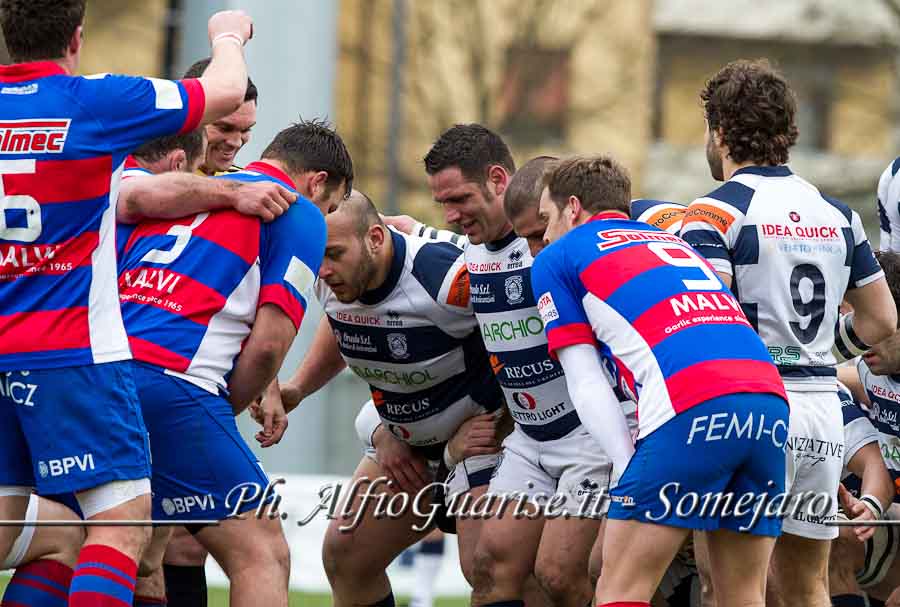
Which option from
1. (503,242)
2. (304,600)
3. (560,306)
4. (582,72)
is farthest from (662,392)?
(582,72)

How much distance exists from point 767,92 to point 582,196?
1.07m

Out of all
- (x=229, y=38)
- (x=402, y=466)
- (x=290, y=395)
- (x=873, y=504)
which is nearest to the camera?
(x=229, y=38)

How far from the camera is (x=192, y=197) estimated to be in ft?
16.4

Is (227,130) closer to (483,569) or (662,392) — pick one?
(483,569)

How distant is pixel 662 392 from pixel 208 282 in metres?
1.59

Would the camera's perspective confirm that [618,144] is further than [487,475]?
Yes

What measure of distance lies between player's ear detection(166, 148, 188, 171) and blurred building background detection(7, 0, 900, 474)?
44.3 feet

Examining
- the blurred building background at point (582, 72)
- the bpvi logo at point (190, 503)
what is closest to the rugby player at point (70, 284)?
the bpvi logo at point (190, 503)

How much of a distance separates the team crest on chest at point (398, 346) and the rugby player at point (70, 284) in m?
1.90

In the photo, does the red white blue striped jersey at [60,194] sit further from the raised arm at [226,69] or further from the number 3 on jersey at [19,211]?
the raised arm at [226,69]

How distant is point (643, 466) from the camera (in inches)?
177

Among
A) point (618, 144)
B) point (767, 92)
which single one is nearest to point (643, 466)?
point (767, 92)

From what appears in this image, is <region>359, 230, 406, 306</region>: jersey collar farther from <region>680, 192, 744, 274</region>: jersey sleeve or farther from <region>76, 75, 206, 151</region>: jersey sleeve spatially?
<region>76, 75, 206, 151</region>: jersey sleeve

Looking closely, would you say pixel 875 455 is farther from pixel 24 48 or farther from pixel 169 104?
pixel 24 48
